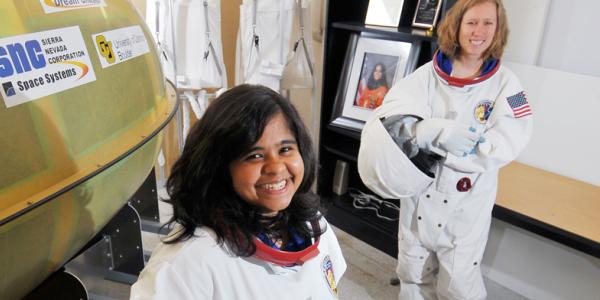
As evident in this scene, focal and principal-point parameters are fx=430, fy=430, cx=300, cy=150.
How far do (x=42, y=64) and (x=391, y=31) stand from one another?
153 cm

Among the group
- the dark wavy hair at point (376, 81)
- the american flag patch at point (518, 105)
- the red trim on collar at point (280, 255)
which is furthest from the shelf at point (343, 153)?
the red trim on collar at point (280, 255)

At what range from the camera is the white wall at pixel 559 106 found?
5.60 ft

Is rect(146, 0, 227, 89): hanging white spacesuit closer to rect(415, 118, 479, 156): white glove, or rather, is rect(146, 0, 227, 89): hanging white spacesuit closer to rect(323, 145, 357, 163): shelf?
rect(323, 145, 357, 163): shelf

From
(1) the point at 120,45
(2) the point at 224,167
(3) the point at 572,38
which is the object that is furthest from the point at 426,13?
(2) the point at 224,167

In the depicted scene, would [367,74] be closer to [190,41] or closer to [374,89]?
[374,89]

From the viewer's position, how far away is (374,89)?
211 centimetres

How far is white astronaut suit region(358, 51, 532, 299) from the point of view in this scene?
1376 millimetres

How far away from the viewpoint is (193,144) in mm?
741

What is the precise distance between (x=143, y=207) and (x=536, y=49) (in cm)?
195

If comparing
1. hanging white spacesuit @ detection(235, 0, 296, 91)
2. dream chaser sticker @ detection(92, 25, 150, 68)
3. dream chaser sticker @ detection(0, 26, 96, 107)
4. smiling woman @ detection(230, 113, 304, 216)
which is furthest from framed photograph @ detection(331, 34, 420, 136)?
dream chaser sticker @ detection(0, 26, 96, 107)

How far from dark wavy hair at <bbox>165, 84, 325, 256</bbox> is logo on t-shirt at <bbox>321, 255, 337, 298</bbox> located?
178 mm

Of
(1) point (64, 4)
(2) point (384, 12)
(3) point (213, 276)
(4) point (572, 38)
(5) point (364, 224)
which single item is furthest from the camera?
(5) point (364, 224)

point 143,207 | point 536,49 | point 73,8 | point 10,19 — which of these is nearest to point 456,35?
point 536,49

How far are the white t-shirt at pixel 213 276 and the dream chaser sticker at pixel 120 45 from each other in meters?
0.43
